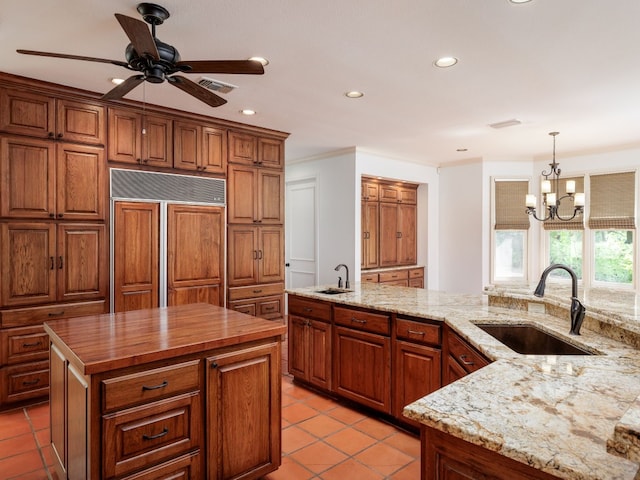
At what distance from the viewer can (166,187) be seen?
4008 mm

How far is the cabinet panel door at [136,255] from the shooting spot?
3.72 metres

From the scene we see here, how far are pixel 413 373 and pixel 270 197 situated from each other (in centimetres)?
290

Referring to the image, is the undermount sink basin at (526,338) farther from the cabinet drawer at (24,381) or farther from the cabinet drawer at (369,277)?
the cabinet drawer at (369,277)

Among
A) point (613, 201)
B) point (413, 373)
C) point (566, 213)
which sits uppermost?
point (613, 201)

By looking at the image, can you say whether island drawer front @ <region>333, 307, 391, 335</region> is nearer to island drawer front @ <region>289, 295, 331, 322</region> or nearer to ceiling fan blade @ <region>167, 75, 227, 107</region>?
island drawer front @ <region>289, 295, 331, 322</region>

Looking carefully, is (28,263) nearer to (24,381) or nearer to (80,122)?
(24,381)

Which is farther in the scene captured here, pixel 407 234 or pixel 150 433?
pixel 407 234

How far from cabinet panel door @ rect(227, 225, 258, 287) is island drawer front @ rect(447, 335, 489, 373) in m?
2.73

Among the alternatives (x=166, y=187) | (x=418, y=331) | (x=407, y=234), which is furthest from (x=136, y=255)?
(x=407, y=234)

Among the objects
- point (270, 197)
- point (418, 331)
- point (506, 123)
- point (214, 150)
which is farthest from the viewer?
point (270, 197)

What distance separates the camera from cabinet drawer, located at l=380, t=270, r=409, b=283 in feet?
21.5

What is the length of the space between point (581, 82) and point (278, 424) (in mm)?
3493

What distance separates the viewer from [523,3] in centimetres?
218

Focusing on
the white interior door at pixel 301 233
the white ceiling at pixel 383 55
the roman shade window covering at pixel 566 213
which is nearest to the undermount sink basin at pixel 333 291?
the white ceiling at pixel 383 55
